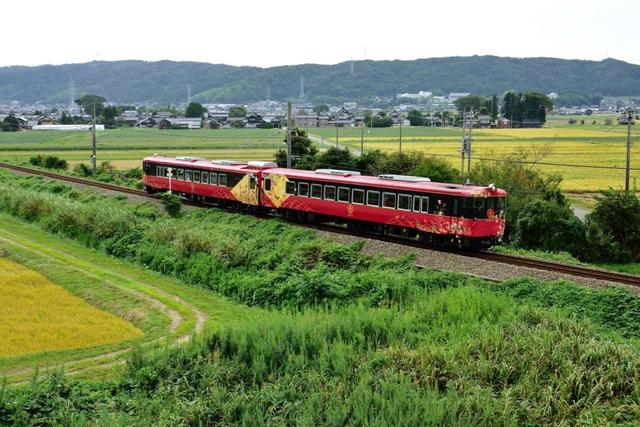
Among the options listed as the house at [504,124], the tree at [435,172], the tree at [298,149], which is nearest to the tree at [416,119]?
the house at [504,124]

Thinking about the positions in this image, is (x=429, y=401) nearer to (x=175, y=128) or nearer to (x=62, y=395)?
(x=62, y=395)

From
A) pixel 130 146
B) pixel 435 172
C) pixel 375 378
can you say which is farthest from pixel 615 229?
pixel 130 146

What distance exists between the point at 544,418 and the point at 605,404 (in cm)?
117

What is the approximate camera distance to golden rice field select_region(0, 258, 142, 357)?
55.8ft

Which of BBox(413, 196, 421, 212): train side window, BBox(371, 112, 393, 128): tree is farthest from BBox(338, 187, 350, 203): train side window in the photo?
BBox(371, 112, 393, 128): tree

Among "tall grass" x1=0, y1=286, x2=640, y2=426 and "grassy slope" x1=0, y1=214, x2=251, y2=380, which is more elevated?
"tall grass" x1=0, y1=286, x2=640, y2=426

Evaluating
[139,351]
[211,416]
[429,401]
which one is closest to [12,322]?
[139,351]

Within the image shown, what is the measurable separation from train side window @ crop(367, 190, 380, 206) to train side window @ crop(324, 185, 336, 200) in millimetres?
2162

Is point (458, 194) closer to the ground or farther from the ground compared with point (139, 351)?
farther from the ground

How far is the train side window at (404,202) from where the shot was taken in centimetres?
2627

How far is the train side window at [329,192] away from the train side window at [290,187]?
2.28 meters

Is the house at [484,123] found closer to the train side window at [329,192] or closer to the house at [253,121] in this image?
the house at [253,121]

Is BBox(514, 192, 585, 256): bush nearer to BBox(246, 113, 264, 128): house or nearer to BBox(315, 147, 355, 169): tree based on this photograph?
BBox(315, 147, 355, 169): tree

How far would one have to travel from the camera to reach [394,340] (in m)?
15.4
